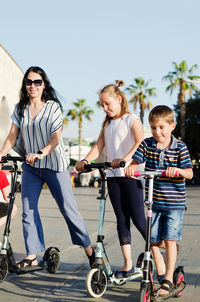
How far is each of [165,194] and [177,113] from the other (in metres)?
53.3

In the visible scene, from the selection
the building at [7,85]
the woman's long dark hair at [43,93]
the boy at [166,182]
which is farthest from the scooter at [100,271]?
the building at [7,85]

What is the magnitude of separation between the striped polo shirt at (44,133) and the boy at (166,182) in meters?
1.06

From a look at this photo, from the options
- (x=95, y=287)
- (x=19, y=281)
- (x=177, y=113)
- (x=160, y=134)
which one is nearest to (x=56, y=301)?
(x=95, y=287)

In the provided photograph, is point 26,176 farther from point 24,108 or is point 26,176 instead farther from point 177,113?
point 177,113

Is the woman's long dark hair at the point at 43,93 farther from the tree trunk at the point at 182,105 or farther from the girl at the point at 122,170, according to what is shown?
the tree trunk at the point at 182,105

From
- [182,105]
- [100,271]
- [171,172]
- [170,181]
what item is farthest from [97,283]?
[182,105]

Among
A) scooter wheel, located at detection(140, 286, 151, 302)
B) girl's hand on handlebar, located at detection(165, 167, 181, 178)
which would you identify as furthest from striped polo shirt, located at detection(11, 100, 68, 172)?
scooter wheel, located at detection(140, 286, 151, 302)

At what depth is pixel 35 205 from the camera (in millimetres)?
5332

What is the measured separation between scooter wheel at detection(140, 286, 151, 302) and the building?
2620 cm

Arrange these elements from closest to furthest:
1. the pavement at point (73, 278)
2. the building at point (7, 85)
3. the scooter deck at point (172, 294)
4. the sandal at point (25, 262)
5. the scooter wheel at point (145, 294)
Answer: the scooter wheel at point (145, 294) < the scooter deck at point (172, 294) < the pavement at point (73, 278) < the sandal at point (25, 262) < the building at point (7, 85)

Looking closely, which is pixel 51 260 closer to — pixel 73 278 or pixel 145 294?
pixel 73 278

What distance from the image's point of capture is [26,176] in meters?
5.33

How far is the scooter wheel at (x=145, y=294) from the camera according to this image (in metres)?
3.84

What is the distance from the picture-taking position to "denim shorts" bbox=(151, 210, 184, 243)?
4.38 meters
